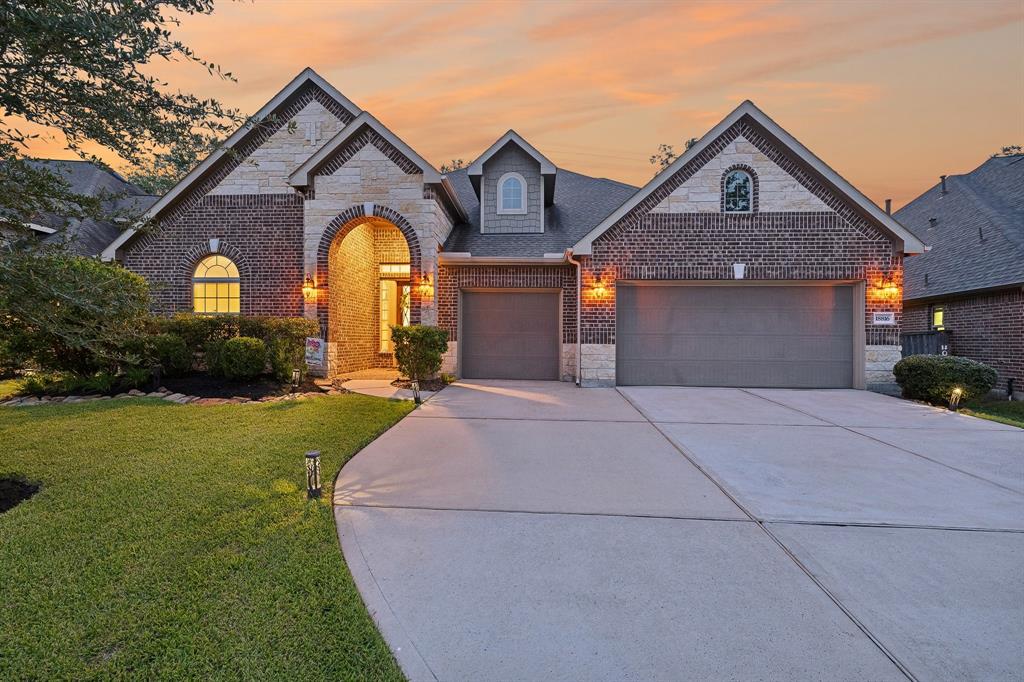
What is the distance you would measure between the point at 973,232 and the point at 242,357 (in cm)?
2019

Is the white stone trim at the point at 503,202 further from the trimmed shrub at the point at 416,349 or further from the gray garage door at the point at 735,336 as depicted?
the trimmed shrub at the point at 416,349

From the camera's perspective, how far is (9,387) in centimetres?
943

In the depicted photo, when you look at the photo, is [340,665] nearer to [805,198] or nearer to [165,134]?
[165,134]

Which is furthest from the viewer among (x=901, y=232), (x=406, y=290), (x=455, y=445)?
(x=406, y=290)

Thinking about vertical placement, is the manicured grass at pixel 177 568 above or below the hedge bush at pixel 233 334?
below

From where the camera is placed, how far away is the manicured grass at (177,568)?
2.08 meters

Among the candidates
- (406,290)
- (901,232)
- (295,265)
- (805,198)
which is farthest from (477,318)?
(901,232)

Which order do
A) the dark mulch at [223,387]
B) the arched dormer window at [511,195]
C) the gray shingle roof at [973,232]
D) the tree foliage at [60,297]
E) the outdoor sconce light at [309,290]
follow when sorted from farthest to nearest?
the arched dormer window at [511,195], the gray shingle roof at [973,232], the outdoor sconce light at [309,290], the dark mulch at [223,387], the tree foliage at [60,297]

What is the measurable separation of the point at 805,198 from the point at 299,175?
487 inches

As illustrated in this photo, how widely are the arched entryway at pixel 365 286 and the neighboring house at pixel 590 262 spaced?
7 centimetres

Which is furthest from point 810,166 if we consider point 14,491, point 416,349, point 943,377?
point 14,491

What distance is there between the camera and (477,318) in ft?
40.5

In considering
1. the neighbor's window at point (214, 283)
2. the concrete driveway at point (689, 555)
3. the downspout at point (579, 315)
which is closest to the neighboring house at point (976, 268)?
the concrete driveway at point (689, 555)

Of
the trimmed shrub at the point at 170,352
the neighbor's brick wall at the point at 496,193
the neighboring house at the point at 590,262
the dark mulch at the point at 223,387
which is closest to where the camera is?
the dark mulch at the point at 223,387
